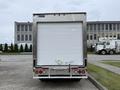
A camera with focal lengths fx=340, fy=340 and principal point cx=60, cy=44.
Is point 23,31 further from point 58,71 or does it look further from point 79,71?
point 79,71

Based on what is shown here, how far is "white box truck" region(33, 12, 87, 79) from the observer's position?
1480 cm

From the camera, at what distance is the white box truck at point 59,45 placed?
14.8 metres

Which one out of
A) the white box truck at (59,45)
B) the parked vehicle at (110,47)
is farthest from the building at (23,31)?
the white box truck at (59,45)

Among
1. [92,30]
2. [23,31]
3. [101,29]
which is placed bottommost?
[23,31]

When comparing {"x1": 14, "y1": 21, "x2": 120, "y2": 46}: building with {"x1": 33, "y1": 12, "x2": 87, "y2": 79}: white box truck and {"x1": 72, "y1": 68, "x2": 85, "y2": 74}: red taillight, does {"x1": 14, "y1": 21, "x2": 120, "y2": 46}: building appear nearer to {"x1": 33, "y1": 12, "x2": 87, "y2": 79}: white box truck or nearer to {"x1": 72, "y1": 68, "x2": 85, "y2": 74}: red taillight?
{"x1": 33, "y1": 12, "x2": 87, "y2": 79}: white box truck

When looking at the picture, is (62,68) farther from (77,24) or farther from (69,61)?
(77,24)

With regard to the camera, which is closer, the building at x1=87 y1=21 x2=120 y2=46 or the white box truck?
the white box truck

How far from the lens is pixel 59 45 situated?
49.3 feet

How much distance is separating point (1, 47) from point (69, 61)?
208ft

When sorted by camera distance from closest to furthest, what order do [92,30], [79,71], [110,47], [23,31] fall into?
[79,71]
[110,47]
[23,31]
[92,30]

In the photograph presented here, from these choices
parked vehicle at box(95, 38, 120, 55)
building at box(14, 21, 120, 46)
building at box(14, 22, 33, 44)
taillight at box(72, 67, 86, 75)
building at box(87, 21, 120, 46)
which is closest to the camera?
taillight at box(72, 67, 86, 75)

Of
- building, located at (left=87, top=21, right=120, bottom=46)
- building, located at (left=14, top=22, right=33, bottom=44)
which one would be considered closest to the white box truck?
building, located at (left=14, top=22, right=33, bottom=44)

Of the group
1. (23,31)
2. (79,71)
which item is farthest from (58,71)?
(23,31)

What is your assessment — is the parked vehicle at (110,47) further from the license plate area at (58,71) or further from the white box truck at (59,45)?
the license plate area at (58,71)
